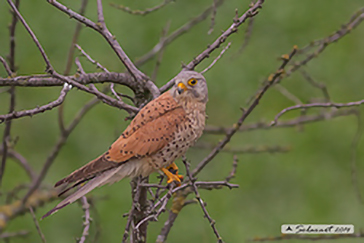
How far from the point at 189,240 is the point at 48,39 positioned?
2711 millimetres

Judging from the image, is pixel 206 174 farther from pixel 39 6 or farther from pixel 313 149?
pixel 39 6

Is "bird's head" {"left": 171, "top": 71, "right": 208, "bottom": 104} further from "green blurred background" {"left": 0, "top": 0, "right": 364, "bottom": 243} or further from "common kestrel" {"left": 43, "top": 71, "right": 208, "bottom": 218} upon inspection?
"green blurred background" {"left": 0, "top": 0, "right": 364, "bottom": 243}

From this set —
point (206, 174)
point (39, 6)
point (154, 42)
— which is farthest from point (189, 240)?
point (39, 6)

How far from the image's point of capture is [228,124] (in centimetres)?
619

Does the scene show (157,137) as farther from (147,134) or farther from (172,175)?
(172,175)

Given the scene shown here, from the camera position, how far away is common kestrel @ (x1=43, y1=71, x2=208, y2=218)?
2.93 meters

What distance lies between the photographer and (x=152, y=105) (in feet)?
9.64

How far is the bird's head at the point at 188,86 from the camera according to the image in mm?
3045

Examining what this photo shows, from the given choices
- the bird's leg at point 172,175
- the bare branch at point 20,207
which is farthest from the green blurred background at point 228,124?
the bird's leg at point 172,175

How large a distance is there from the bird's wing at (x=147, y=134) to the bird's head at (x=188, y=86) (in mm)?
54

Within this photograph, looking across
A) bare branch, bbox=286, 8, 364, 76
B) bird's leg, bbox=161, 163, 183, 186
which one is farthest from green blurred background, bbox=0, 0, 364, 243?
bird's leg, bbox=161, 163, 183, 186

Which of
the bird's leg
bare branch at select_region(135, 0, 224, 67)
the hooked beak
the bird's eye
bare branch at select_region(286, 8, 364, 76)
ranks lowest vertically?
the bird's leg

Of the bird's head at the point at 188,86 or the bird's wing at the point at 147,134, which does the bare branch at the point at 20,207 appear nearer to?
the bird's wing at the point at 147,134

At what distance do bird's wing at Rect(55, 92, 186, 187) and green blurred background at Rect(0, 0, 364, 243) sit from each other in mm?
2532
